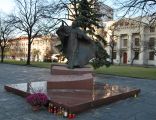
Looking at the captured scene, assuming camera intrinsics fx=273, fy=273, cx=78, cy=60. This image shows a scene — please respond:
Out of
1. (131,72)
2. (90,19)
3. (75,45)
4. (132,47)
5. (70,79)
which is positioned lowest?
(131,72)

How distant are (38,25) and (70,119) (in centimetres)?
3446

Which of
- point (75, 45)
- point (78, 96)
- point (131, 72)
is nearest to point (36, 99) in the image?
point (78, 96)

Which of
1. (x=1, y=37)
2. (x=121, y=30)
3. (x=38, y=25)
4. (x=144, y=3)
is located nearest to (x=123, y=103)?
(x=144, y=3)

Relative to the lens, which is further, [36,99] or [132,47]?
[132,47]

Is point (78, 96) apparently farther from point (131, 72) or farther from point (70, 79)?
point (131, 72)

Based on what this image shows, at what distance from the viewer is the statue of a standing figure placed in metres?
13.3

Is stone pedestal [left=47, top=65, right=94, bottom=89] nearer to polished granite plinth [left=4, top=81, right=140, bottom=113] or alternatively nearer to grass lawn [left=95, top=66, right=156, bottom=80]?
polished granite plinth [left=4, top=81, right=140, bottom=113]

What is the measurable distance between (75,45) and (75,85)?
2.52 m

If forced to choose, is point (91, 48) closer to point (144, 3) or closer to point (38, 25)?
point (144, 3)

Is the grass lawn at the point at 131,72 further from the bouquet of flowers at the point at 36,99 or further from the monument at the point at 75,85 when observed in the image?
the bouquet of flowers at the point at 36,99

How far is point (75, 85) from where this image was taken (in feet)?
37.7

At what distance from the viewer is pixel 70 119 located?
327 inches

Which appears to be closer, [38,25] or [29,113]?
[29,113]

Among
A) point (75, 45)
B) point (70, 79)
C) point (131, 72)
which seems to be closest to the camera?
point (70, 79)
